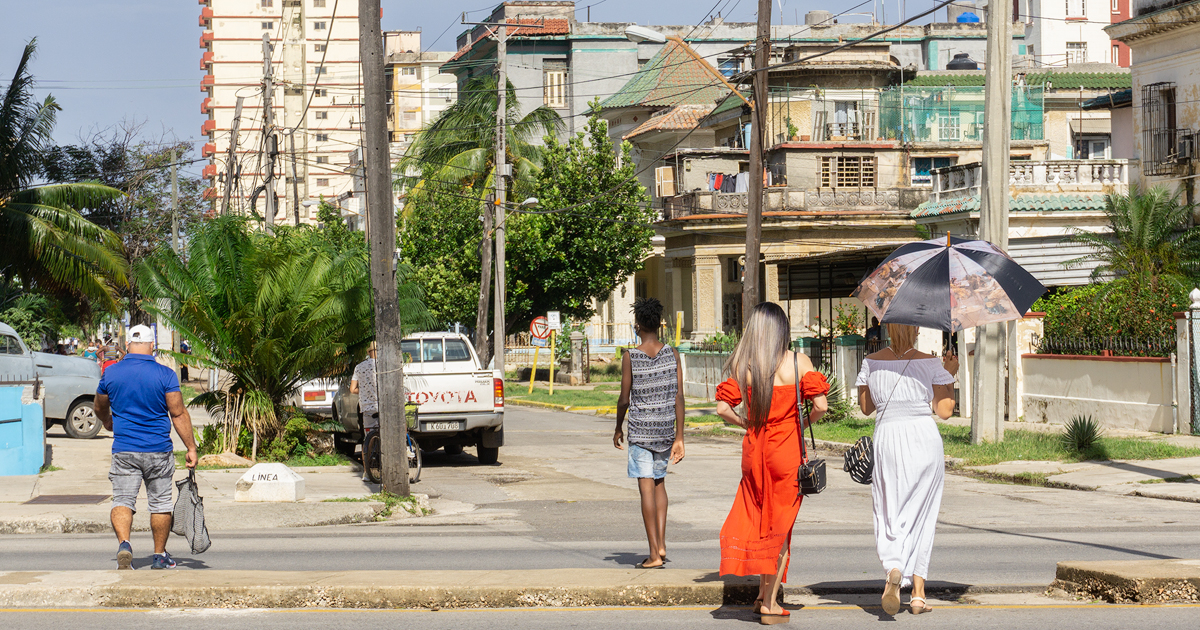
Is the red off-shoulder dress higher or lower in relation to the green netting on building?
lower

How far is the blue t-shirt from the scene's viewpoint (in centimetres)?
863

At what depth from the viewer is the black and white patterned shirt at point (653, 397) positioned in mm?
8453

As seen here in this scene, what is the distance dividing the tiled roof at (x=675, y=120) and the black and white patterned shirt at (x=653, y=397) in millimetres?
43487

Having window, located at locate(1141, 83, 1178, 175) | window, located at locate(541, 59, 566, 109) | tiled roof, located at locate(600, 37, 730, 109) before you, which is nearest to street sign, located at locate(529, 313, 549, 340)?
window, located at locate(1141, 83, 1178, 175)

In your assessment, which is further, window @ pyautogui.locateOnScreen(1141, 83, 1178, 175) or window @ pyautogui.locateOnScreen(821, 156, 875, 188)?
window @ pyautogui.locateOnScreen(821, 156, 875, 188)

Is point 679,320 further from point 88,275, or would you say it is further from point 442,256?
point 88,275

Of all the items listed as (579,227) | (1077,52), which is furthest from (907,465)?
(1077,52)

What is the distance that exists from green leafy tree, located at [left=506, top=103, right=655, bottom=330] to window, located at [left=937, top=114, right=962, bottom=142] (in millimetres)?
11704

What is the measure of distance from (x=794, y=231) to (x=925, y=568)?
3714cm

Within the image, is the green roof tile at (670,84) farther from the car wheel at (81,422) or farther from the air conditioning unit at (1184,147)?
the car wheel at (81,422)

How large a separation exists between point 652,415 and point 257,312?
10735mm

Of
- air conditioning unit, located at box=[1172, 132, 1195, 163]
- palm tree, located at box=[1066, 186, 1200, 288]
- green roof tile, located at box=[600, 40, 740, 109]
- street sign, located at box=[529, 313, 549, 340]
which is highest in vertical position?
green roof tile, located at box=[600, 40, 740, 109]

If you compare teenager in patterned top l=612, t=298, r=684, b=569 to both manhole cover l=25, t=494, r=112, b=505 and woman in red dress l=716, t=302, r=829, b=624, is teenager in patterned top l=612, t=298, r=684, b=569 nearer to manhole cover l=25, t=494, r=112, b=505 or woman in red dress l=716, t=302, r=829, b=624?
woman in red dress l=716, t=302, r=829, b=624

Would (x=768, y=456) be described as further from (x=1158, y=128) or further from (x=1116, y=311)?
(x=1158, y=128)
